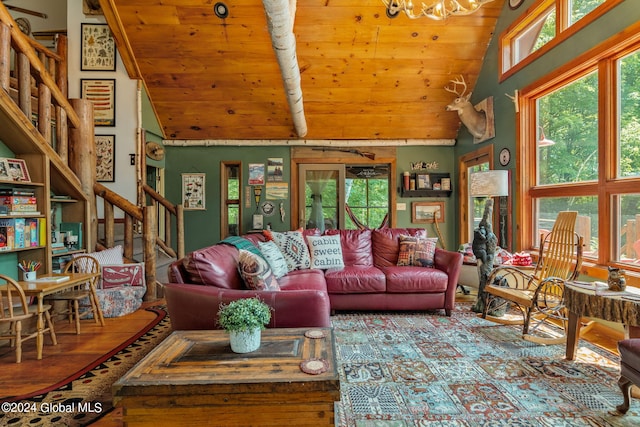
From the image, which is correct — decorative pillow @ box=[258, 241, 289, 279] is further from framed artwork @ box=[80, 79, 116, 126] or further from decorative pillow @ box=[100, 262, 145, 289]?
framed artwork @ box=[80, 79, 116, 126]

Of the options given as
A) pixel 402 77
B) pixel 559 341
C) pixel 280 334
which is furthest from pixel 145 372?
pixel 402 77

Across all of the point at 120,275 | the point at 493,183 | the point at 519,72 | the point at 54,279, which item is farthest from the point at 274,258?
the point at 519,72

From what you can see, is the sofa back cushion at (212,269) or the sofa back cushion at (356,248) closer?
the sofa back cushion at (212,269)

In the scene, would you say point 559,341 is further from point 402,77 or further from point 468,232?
point 402,77

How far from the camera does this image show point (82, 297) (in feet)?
10.2

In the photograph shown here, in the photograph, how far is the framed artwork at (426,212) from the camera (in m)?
6.26

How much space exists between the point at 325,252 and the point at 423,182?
121 inches

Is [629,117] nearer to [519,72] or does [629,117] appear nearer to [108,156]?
[519,72]

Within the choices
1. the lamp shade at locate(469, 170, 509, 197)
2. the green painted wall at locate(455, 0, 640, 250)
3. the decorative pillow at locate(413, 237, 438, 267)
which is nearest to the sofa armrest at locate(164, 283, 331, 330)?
the decorative pillow at locate(413, 237, 438, 267)

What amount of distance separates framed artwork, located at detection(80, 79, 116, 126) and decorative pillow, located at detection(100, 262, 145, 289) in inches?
99.1

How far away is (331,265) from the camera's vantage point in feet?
12.5

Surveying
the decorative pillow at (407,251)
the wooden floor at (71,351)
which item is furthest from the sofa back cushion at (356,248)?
the wooden floor at (71,351)

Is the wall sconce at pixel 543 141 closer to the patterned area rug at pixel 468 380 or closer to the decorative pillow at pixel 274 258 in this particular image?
the patterned area rug at pixel 468 380

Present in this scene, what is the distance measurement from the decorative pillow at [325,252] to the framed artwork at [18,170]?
9.53 ft
